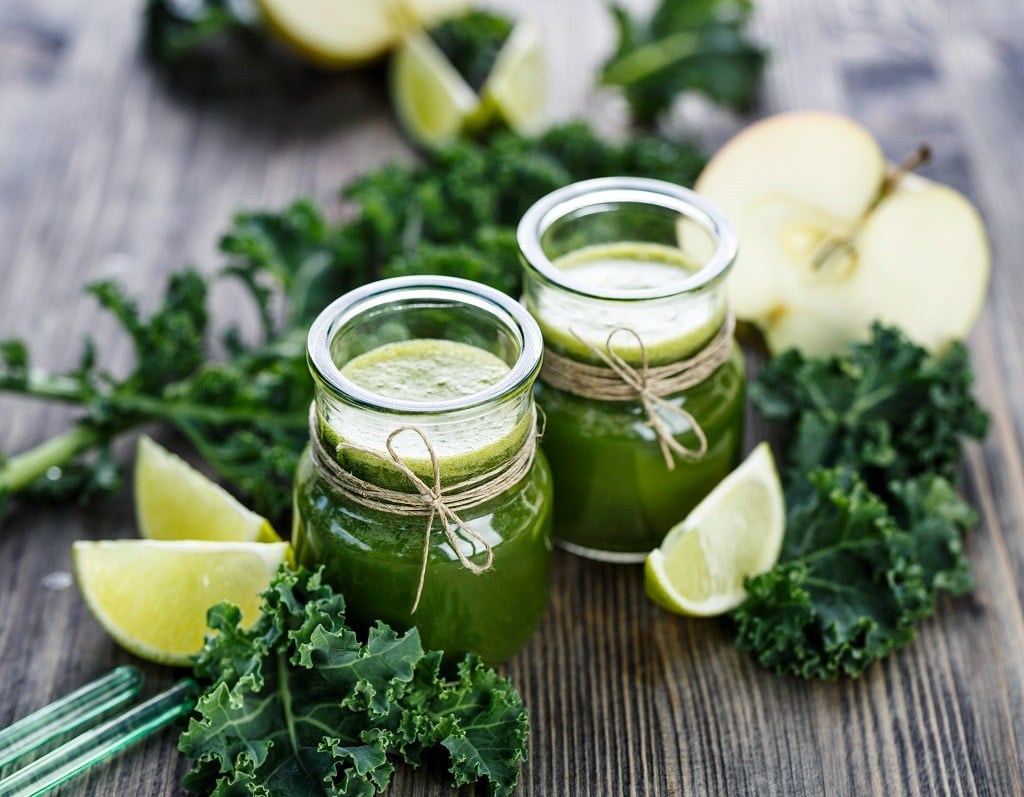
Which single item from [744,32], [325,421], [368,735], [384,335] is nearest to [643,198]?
[384,335]

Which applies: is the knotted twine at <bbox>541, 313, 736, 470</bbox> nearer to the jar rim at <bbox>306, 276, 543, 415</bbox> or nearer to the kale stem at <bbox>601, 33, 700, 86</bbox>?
the jar rim at <bbox>306, 276, 543, 415</bbox>

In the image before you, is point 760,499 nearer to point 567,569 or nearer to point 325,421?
point 567,569

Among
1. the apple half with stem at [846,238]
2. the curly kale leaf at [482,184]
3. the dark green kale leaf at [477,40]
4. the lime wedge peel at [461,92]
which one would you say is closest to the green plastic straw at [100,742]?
the curly kale leaf at [482,184]

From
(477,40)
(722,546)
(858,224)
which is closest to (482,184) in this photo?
(477,40)

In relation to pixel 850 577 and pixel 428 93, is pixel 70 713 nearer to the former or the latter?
pixel 850 577

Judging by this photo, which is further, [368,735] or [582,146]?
[582,146]

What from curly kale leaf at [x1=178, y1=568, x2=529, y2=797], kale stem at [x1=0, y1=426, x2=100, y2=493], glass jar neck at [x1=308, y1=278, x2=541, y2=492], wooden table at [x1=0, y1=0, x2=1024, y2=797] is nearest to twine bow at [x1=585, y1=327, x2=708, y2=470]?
glass jar neck at [x1=308, y1=278, x2=541, y2=492]
